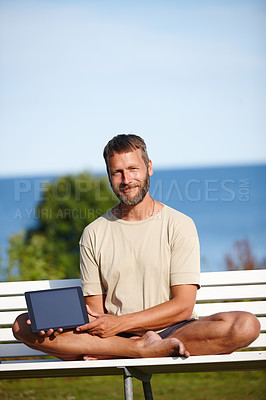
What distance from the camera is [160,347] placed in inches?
106

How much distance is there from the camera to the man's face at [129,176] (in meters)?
3.11

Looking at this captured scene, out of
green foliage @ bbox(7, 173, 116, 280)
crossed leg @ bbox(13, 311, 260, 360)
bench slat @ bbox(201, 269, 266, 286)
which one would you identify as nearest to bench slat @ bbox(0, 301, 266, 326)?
bench slat @ bbox(201, 269, 266, 286)

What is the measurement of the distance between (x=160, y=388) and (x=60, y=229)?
4012 mm

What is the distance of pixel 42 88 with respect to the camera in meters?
28.2

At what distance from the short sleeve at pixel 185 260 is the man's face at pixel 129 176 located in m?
0.29

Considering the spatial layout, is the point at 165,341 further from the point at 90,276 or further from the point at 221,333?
the point at 90,276

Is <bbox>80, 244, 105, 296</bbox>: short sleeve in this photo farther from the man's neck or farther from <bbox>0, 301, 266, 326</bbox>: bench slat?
<bbox>0, 301, 266, 326</bbox>: bench slat

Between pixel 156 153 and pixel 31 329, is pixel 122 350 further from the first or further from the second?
pixel 156 153

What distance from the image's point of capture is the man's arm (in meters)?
2.83

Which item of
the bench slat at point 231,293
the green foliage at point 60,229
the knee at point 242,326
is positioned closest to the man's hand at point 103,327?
the knee at point 242,326

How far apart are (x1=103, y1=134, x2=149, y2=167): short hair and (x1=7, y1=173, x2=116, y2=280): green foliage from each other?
343 centimetres

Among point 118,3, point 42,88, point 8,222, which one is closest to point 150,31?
point 118,3

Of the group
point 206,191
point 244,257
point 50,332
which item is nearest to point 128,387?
point 50,332

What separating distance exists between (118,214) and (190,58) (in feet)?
88.8
